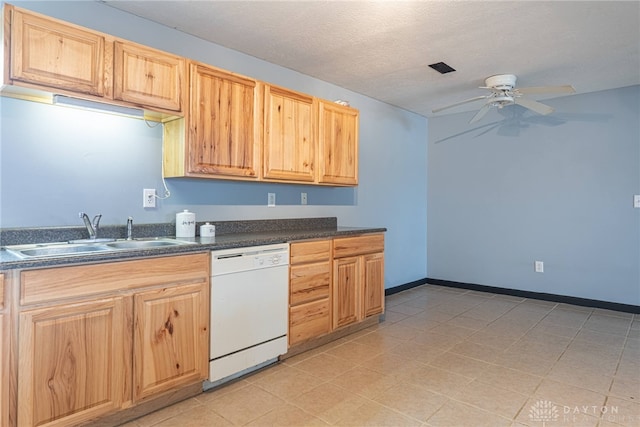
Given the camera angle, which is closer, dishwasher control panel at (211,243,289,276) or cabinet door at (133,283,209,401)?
cabinet door at (133,283,209,401)

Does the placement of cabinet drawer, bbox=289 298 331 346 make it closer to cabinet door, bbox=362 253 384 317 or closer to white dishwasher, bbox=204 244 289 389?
white dishwasher, bbox=204 244 289 389

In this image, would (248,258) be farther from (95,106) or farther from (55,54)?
(55,54)

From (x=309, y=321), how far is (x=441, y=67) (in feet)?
8.03

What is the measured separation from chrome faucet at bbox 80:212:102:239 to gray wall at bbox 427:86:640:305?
4.26 meters

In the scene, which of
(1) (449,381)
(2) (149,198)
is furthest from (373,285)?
(2) (149,198)

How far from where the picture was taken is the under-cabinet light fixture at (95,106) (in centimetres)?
199

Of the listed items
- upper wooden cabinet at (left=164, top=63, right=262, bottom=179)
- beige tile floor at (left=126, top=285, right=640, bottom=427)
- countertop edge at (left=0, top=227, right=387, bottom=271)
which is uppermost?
upper wooden cabinet at (left=164, top=63, right=262, bottom=179)

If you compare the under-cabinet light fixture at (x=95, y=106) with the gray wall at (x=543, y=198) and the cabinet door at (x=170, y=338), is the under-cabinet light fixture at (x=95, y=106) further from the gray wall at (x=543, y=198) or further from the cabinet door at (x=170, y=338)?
the gray wall at (x=543, y=198)

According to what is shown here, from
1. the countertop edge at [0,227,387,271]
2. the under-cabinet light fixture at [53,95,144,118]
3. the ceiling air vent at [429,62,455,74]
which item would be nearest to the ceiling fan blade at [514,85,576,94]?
Result: the ceiling air vent at [429,62,455,74]

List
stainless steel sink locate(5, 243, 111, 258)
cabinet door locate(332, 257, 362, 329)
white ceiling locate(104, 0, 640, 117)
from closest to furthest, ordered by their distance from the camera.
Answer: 1. stainless steel sink locate(5, 243, 111, 258)
2. white ceiling locate(104, 0, 640, 117)
3. cabinet door locate(332, 257, 362, 329)

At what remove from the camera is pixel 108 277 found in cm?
182

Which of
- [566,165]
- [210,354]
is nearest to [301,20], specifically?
[210,354]

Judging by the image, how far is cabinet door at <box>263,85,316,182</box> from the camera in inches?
115

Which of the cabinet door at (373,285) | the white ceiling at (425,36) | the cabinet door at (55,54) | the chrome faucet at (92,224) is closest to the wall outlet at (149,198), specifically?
the chrome faucet at (92,224)
